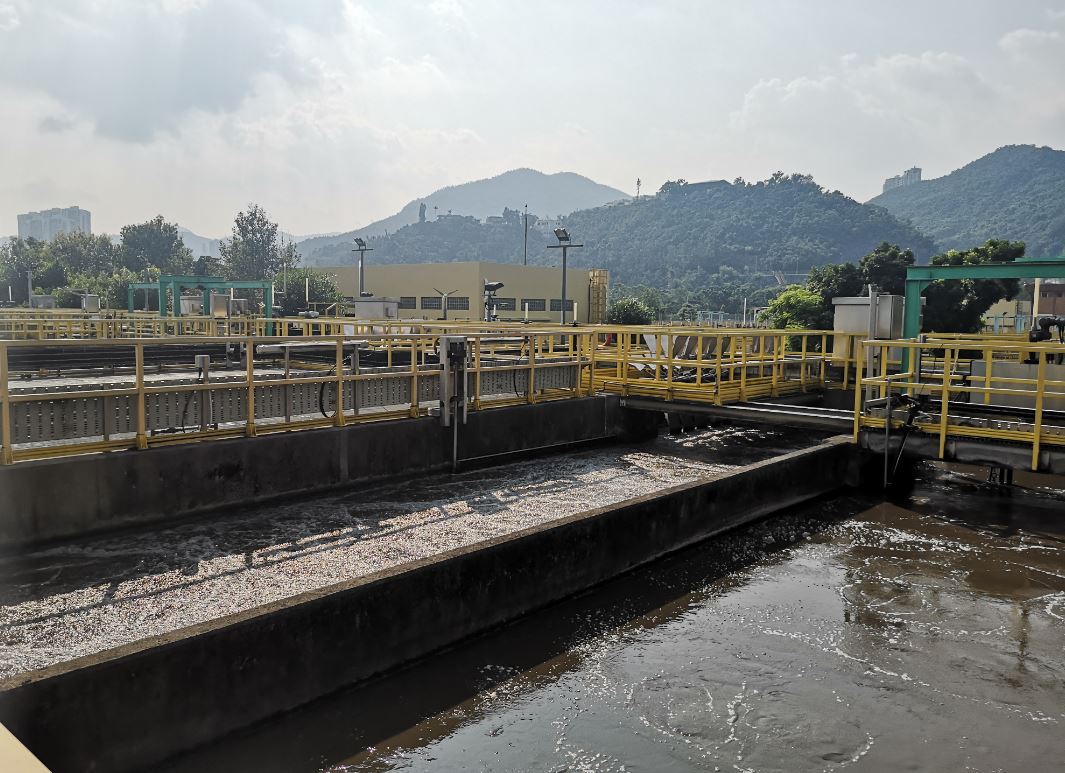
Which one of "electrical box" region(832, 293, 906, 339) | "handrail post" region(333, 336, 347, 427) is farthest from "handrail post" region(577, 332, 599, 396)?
"handrail post" region(333, 336, 347, 427)

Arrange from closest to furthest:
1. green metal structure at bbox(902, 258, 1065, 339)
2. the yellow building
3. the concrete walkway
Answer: the concrete walkway → green metal structure at bbox(902, 258, 1065, 339) → the yellow building

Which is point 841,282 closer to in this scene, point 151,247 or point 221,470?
point 221,470

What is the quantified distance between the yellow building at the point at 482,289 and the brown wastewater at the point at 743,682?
5024 cm

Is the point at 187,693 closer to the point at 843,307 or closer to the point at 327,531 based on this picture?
the point at 327,531

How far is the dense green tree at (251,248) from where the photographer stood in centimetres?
10044

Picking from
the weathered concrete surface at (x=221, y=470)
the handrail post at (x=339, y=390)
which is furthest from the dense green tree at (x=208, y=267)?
the handrail post at (x=339, y=390)

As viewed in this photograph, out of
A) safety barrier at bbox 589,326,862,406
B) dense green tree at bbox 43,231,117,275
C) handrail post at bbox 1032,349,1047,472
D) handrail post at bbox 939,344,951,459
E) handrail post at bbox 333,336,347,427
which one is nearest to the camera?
handrail post at bbox 1032,349,1047,472

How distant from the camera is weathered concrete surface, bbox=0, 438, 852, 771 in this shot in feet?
13.4

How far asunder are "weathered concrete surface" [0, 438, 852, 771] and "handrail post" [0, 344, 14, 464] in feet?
12.9

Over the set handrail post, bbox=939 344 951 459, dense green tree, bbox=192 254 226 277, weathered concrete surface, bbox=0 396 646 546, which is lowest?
weathered concrete surface, bbox=0 396 646 546

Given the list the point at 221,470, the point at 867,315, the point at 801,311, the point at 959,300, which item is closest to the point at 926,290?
the point at 959,300

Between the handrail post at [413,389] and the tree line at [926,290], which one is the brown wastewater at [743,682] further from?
the tree line at [926,290]

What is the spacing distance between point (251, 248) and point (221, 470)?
100.0 metres

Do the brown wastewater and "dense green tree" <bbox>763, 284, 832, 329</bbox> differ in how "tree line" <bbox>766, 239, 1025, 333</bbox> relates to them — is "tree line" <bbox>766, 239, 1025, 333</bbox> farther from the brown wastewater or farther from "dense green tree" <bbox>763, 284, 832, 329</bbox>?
the brown wastewater
